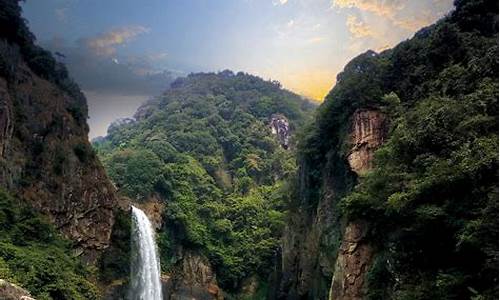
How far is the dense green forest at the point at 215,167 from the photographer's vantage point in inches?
1523

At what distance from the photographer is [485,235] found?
912 cm

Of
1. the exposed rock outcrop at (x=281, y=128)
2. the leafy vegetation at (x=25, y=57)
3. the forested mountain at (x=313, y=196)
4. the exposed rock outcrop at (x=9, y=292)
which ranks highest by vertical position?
the exposed rock outcrop at (x=281, y=128)

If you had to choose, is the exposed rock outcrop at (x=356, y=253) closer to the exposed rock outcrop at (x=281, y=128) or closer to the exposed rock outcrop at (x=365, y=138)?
the exposed rock outcrop at (x=365, y=138)

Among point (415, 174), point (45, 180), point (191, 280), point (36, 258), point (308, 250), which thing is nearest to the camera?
point (415, 174)

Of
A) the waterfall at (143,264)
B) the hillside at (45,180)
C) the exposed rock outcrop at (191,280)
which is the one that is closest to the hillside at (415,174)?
the waterfall at (143,264)

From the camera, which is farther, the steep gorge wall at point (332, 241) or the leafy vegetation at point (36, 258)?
the steep gorge wall at point (332, 241)

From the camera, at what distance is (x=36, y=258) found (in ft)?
54.7

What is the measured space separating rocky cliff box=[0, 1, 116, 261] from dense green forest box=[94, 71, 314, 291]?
10.7 m

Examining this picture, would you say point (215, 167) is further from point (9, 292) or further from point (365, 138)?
point (9, 292)

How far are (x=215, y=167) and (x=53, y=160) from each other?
2867cm

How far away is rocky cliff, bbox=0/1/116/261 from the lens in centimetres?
2077

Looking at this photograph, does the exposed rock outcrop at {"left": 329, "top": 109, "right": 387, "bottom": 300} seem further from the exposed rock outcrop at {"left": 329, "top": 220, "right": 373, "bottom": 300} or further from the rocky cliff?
the rocky cliff

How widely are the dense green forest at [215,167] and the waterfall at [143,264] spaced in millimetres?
5574

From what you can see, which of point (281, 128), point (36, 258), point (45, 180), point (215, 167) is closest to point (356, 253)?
point (36, 258)
